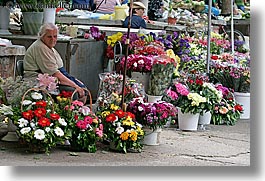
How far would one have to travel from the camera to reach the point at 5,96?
5.26 meters

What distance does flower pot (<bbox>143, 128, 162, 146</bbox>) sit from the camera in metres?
5.41

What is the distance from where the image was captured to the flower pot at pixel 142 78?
603 centimetres

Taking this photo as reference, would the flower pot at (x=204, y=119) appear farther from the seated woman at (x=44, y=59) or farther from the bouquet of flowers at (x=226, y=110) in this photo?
the seated woman at (x=44, y=59)

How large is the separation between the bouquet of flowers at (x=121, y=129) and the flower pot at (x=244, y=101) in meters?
2.58

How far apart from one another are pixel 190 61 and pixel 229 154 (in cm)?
256

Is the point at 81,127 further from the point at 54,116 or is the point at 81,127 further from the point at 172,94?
the point at 172,94

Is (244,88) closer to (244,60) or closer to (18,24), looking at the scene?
(244,60)

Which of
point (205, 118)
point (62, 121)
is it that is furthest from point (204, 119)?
point (62, 121)

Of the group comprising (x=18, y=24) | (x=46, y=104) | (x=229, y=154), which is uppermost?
(x=18, y=24)

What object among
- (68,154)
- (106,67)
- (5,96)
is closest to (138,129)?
(68,154)

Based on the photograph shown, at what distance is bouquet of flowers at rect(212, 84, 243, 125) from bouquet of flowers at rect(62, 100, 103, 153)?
221 centimetres

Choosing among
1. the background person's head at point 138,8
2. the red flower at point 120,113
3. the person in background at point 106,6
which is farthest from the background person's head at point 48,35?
the person in background at point 106,6

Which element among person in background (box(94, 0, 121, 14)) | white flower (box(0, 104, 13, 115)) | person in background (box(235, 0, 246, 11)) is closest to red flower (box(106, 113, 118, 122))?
white flower (box(0, 104, 13, 115))

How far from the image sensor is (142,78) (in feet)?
19.9
